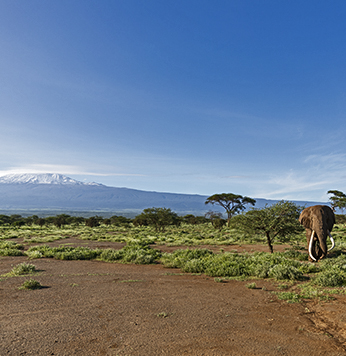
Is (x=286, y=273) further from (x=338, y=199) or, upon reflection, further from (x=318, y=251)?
(x=338, y=199)

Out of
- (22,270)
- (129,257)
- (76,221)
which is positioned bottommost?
(76,221)

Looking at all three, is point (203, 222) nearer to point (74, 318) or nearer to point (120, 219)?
point (120, 219)

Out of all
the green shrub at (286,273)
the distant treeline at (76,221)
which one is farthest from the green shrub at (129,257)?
the distant treeline at (76,221)

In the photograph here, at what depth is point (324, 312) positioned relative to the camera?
705 centimetres

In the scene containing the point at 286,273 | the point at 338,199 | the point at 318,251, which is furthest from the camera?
the point at 338,199

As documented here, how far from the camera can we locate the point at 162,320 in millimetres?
6684

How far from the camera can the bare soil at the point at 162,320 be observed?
5238mm

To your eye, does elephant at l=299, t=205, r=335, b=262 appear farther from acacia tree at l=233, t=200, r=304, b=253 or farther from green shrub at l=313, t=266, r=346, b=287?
green shrub at l=313, t=266, r=346, b=287

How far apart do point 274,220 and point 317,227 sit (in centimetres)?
410

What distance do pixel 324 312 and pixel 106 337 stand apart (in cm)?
598

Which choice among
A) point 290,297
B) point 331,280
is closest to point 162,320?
point 290,297

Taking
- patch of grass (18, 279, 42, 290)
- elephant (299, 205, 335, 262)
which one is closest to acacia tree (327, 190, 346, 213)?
elephant (299, 205, 335, 262)

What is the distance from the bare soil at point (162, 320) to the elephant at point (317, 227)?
6.21m

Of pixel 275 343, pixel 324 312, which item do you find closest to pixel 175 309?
pixel 275 343
